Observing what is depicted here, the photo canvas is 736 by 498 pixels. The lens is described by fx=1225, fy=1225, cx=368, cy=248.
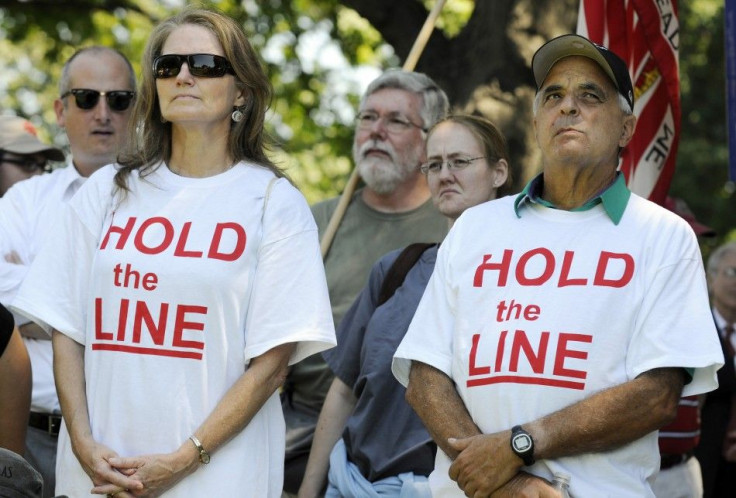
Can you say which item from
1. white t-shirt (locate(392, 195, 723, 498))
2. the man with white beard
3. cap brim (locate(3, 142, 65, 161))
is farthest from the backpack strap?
cap brim (locate(3, 142, 65, 161))

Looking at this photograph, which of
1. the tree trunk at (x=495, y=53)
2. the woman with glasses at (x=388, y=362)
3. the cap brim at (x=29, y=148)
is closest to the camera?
the woman with glasses at (x=388, y=362)

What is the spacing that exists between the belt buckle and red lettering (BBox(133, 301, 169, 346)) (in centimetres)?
138

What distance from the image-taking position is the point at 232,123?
4164mm

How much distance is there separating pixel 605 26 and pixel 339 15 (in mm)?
6126

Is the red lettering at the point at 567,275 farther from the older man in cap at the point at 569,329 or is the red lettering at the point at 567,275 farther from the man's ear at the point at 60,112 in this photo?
the man's ear at the point at 60,112

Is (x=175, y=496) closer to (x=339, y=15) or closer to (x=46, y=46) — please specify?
(x=339, y=15)

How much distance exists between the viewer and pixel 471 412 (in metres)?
3.69

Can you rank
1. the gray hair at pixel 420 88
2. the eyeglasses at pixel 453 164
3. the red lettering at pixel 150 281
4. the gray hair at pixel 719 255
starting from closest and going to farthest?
the red lettering at pixel 150 281 → the eyeglasses at pixel 453 164 → the gray hair at pixel 420 88 → the gray hair at pixel 719 255

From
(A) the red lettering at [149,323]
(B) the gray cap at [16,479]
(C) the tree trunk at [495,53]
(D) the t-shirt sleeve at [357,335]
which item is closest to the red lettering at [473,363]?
(A) the red lettering at [149,323]

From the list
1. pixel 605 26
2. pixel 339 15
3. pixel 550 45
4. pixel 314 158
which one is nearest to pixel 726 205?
pixel 314 158

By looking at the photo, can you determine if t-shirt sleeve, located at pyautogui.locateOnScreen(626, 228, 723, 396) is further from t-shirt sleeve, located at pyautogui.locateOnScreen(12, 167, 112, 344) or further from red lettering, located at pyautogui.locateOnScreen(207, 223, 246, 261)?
t-shirt sleeve, located at pyautogui.locateOnScreen(12, 167, 112, 344)

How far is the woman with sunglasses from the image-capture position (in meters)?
3.75

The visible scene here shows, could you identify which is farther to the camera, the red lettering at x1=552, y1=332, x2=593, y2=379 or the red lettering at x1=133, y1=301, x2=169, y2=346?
the red lettering at x1=133, y1=301, x2=169, y2=346

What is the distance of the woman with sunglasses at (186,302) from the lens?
3.75 meters
